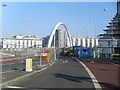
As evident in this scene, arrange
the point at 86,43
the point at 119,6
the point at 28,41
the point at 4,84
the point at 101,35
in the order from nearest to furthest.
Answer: the point at 4,84 → the point at 28,41 → the point at 119,6 → the point at 101,35 → the point at 86,43

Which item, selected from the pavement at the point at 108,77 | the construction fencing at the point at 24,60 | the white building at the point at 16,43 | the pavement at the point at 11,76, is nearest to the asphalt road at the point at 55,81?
the pavement at the point at 11,76

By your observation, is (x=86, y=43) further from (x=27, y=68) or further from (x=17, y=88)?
(x=17, y=88)

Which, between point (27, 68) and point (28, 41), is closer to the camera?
point (27, 68)

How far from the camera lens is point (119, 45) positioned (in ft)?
342

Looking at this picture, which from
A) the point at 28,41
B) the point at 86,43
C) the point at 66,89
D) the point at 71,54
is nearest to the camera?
the point at 66,89

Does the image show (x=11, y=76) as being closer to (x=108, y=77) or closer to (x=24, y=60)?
(x=108, y=77)

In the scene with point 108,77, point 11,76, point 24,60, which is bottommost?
point 108,77

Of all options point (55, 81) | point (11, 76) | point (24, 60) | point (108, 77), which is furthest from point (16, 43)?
point (55, 81)

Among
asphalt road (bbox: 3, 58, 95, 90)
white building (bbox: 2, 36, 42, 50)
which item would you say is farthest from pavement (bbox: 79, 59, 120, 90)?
white building (bbox: 2, 36, 42, 50)

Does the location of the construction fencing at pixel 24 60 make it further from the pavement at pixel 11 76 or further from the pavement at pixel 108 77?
the pavement at pixel 108 77

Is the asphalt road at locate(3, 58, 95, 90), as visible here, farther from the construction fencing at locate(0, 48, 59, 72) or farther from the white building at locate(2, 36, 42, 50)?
the white building at locate(2, 36, 42, 50)

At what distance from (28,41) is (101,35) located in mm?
71294

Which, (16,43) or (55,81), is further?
(16,43)

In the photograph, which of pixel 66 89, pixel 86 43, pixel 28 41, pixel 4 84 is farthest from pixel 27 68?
pixel 86 43
